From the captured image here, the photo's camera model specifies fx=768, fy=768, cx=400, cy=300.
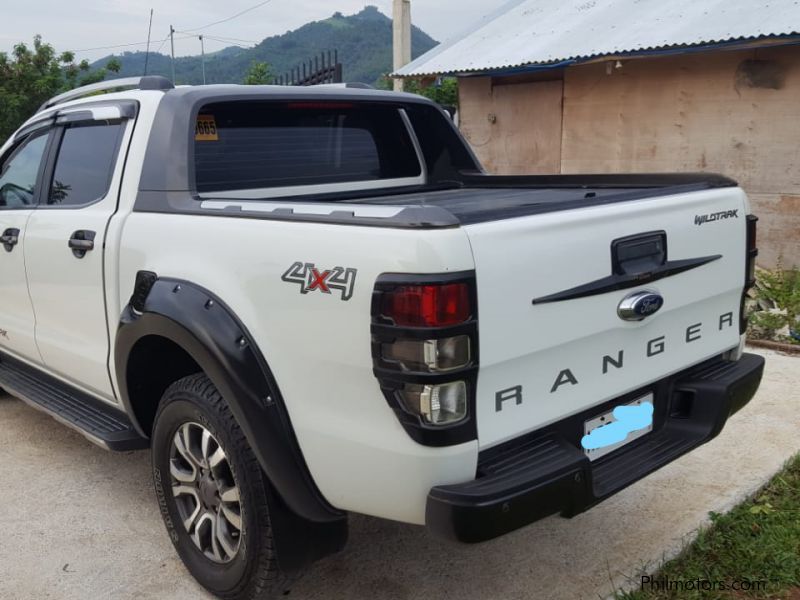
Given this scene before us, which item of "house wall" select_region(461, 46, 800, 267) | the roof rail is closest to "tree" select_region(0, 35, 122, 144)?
"house wall" select_region(461, 46, 800, 267)

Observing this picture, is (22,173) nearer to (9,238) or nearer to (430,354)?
(9,238)

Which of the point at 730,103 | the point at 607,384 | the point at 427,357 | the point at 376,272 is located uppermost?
the point at 730,103

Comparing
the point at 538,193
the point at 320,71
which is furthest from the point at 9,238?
the point at 320,71

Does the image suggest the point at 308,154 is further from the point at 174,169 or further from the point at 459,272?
the point at 459,272

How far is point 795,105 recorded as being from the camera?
7.83 m

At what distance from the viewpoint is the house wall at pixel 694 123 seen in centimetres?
797

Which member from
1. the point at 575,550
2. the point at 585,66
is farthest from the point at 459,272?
the point at 585,66

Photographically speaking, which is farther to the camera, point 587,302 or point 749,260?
point 749,260

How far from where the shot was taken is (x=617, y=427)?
2672 mm

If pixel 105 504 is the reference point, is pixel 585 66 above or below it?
above

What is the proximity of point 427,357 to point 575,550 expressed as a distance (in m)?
1.58

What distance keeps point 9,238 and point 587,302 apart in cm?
302

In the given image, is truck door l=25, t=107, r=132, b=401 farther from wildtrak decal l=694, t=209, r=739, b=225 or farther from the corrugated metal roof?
the corrugated metal roof

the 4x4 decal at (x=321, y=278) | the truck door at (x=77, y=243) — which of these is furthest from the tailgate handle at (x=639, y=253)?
the truck door at (x=77, y=243)
